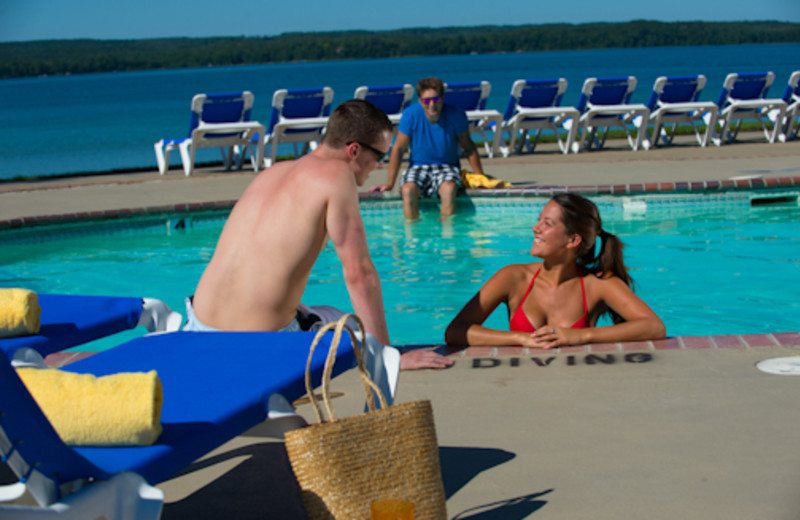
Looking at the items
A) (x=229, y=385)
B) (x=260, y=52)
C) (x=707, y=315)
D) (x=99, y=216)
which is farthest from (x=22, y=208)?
(x=260, y=52)

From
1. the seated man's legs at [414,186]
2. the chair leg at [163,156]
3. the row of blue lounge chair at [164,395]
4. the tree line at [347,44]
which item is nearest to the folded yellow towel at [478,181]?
the seated man's legs at [414,186]

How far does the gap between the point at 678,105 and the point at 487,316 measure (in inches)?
400

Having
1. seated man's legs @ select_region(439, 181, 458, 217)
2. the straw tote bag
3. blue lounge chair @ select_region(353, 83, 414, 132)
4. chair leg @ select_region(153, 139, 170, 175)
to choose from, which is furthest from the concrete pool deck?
chair leg @ select_region(153, 139, 170, 175)

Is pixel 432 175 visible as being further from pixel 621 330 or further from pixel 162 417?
pixel 162 417

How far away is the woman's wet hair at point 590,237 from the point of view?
3.85 metres

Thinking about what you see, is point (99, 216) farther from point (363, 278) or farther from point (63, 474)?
point (63, 474)

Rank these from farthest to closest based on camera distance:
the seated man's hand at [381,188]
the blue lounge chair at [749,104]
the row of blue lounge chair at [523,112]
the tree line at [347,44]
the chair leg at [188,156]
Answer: the tree line at [347,44] < the blue lounge chair at [749,104] < the row of blue lounge chair at [523,112] < the chair leg at [188,156] < the seated man's hand at [381,188]

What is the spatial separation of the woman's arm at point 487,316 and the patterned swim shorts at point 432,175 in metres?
4.50

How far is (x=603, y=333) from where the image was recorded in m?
3.80

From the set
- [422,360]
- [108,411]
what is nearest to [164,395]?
[108,411]

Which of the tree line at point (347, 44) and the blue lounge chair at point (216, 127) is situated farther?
the tree line at point (347, 44)

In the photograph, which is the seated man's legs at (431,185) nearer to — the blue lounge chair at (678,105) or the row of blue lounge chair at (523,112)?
the row of blue lounge chair at (523,112)

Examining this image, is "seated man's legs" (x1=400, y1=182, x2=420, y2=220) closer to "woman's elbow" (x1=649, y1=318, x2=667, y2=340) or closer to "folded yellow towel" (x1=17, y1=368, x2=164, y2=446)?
"woman's elbow" (x1=649, y1=318, x2=667, y2=340)

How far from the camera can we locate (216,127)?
1166cm
